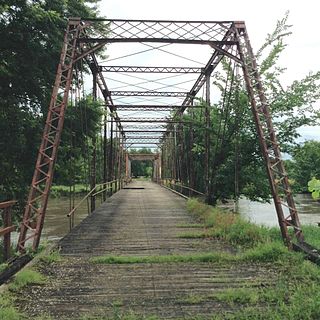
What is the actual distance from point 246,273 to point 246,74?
187 inches

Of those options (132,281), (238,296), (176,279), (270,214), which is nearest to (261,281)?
(238,296)

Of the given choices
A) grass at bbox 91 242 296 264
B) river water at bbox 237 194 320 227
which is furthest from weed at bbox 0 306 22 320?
river water at bbox 237 194 320 227

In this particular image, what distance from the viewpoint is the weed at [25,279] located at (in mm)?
4879

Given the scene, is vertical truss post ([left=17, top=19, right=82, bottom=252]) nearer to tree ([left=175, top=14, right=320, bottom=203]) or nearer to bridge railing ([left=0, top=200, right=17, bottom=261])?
bridge railing ([left=0, top=200, right=17, bottom=261])

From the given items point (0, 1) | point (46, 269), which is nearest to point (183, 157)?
point (0, 1)

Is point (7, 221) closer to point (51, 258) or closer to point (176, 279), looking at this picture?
point (51, 258)

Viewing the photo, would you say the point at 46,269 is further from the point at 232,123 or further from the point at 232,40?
the point at 232,123

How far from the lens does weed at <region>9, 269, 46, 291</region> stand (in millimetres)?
4879

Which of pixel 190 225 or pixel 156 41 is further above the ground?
pixel 156 41

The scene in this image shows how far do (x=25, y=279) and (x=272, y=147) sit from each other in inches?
223

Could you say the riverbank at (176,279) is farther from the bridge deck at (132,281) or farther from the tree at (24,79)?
the tree at (24,79)

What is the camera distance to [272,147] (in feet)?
28.4

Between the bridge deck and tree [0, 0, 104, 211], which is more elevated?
tree [0, 0, 104, 211]

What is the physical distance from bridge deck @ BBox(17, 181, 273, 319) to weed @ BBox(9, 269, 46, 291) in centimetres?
12
